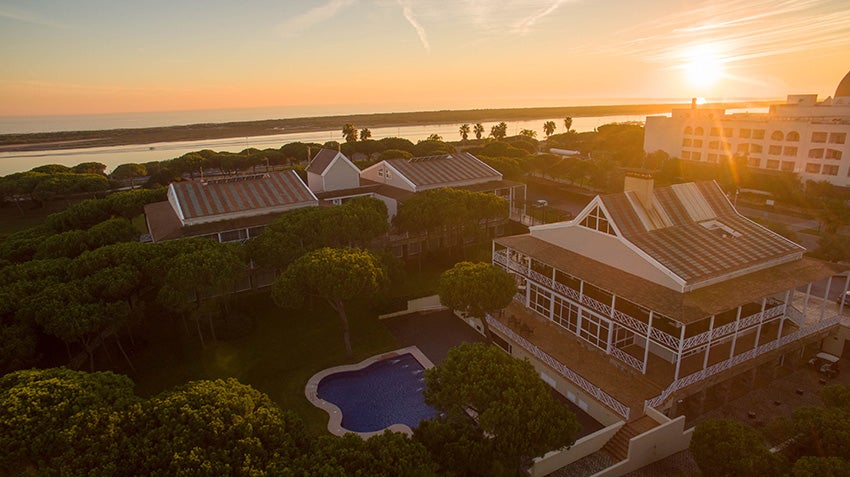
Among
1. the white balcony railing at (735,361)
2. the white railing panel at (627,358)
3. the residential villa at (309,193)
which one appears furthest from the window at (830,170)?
the white railing panel at (627,358)

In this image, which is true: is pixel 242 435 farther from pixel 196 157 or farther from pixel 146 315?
pixel 196 157

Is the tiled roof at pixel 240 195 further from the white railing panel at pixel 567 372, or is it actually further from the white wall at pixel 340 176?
the white railing panel at pixel 567 372

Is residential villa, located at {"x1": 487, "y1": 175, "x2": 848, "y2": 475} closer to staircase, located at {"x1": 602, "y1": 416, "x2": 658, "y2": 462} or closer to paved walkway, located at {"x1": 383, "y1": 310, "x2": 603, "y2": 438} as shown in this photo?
staircase, located at {"x1": 602, "y1": 416, "x2": 658, "y2": 462}

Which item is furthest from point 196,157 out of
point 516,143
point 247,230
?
point 516,143

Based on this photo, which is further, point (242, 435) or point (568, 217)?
point (568, 217)

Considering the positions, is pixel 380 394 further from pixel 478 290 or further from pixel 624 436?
pixel 624 436

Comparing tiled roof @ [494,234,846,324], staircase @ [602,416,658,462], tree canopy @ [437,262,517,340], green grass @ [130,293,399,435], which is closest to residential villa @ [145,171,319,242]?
green grass @ [130,293,399,435]
